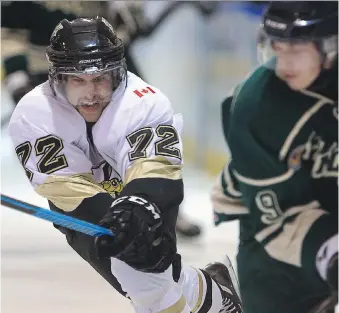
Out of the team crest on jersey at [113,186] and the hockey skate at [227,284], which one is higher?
the team crest on jersey at [113,186]

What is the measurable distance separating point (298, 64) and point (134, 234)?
12.7 inches

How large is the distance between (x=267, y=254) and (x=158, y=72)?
127cm

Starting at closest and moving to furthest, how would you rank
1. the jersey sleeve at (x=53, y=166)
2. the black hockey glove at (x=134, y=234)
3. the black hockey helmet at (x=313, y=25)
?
the black hockey helmet at (x=313, y=25) < the black hockey glove at (x=134, y=234) < the jersey sleeve at (x=53, y=166)

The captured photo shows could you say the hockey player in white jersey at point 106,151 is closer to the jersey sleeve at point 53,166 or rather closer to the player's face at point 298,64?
the jersey sleeve at point 53,166

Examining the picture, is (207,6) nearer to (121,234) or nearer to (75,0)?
(75,0)

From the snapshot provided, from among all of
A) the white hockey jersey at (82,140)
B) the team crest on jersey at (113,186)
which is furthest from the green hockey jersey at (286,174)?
the team crest on jersey at (113,186)

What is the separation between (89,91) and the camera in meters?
1.34

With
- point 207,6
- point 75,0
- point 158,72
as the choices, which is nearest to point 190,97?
point 158,72

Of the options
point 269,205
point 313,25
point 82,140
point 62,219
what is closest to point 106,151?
point 82,140

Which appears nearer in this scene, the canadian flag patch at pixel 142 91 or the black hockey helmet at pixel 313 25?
the black hockey helmet at pixel 313 25

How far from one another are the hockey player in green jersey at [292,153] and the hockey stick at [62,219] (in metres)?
0.21

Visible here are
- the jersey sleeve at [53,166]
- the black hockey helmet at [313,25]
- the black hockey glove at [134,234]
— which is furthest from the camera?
the jersey sleeve at [53,166]

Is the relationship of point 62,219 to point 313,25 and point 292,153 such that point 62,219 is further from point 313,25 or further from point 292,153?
point 313,25

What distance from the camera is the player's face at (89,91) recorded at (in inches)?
52.8
